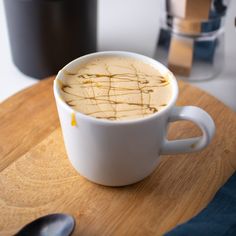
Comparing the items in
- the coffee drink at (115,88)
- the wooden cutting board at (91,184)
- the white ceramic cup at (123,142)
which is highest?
the coffee drink at (115,88)

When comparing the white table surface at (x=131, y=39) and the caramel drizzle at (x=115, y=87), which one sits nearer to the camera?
the caramel drizzle at (x=115, y=87)

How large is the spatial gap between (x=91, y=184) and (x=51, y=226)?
0.25ft

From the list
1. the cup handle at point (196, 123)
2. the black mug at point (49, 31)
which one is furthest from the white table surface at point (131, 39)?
the cup handle at point (196, 123)

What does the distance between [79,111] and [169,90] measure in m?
0.10

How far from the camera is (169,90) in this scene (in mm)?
502

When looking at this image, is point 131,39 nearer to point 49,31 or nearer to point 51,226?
point 49,31

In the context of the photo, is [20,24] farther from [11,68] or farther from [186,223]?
[186,223]

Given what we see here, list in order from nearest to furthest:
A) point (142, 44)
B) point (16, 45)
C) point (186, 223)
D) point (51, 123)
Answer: point (186, 223)
point (51, 123)
point (16, 45)
point (142, 44)

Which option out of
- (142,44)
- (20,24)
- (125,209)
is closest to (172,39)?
(142,44)

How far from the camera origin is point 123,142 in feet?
1.51

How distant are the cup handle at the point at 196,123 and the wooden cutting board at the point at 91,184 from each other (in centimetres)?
4

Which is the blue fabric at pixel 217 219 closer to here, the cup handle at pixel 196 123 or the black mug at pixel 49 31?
the cup handle at pixel 196 123

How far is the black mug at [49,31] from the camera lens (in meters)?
0.64

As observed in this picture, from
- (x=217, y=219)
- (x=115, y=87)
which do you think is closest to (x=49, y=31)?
(x=115, y=87)
